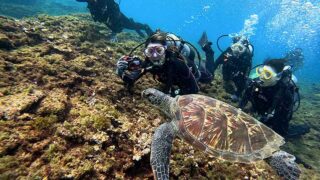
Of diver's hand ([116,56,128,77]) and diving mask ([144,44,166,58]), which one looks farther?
diver's hand ([116,56,128,77])

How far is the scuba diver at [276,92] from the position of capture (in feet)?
20.2

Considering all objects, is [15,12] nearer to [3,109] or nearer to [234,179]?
[3,109]

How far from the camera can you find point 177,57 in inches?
217

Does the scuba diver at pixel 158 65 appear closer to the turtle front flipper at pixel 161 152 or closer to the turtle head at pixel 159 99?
the turtle head at pixel 159 99

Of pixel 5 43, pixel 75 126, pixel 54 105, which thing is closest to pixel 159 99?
pixel 75 126

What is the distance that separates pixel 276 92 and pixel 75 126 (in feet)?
16.7

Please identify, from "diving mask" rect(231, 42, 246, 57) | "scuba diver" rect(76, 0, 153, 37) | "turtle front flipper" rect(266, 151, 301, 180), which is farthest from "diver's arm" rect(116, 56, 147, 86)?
"scuba diver" rect(76, 0, 153, 37)

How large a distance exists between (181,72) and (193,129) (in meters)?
1.91

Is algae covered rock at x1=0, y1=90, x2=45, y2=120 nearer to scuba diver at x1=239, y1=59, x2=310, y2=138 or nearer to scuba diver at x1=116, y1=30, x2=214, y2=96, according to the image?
scuba diver at x1=116, y1=30, x2=214, y2=96

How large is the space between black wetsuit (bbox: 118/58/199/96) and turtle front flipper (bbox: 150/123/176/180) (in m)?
1.84

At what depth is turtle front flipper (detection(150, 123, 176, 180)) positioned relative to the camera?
→ 3.16m

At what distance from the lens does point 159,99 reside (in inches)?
186

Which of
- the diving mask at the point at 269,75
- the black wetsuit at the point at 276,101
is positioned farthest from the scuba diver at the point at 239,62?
the diving mask at the point at 269,75

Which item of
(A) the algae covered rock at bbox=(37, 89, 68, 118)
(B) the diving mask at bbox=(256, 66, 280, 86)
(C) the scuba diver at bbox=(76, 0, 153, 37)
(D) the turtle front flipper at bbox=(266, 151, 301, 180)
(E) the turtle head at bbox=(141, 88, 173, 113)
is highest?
(C) the scuba diver at bbox=(76, 0, 153, 37)
